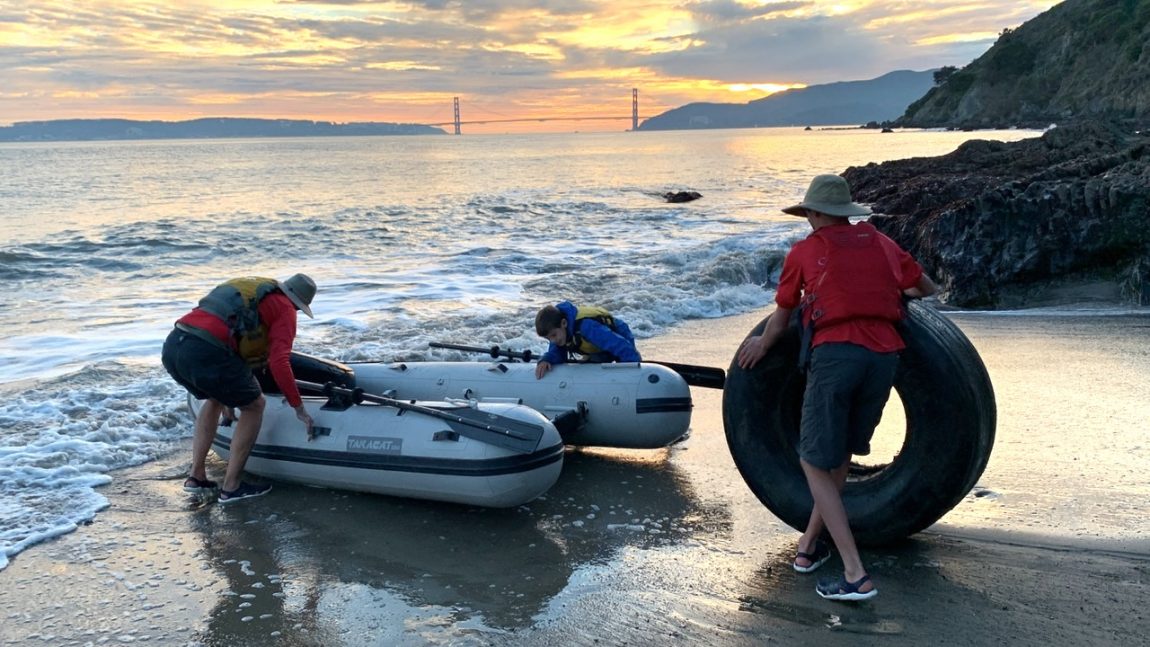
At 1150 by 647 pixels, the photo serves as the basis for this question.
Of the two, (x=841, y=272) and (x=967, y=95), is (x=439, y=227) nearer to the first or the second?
(x=841, y=272)

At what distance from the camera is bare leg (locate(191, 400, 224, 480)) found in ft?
18.7

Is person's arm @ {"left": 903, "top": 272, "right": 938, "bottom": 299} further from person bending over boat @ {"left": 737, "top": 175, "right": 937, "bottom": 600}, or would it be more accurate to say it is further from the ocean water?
the ocean water

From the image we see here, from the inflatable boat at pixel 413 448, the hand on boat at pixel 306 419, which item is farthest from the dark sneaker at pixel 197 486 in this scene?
the hand on boat at pixel 306 419

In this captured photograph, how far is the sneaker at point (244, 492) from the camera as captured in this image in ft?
18.0

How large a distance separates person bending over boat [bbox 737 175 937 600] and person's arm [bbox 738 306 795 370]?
11cm

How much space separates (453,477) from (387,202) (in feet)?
97.6

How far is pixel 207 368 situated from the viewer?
5340 mm

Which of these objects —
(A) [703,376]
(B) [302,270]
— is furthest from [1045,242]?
(B) [302,270]

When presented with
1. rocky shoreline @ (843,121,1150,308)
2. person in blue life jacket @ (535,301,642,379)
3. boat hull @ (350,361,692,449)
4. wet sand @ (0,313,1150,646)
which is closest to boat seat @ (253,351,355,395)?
boat hull @ (350,361,692,449)

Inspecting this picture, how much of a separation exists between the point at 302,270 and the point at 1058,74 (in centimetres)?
8602

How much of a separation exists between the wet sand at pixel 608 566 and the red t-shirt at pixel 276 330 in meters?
0.74

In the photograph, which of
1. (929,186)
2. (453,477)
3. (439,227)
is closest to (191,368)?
(453,477)

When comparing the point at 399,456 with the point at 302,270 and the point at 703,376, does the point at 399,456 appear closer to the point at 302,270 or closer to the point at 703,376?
the point at 703,376

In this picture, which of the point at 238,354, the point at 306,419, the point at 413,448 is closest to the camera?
the point at 413,448
